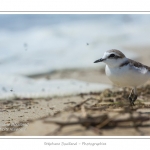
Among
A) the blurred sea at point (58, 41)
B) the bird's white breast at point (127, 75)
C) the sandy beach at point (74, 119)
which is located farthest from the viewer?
the blurred sea at point (58, 41)

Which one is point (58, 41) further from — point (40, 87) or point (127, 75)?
point (127, 75)

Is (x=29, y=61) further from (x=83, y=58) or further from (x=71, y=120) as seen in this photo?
(x=71, y=120)

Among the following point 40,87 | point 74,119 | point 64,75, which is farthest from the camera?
point 64,75

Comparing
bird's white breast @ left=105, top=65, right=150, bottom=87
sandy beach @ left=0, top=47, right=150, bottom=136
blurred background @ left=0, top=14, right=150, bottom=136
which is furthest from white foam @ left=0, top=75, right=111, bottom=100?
bird's white breast @ left=105, top=65, right=150, bottom=87

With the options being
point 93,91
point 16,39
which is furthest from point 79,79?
point 16,39

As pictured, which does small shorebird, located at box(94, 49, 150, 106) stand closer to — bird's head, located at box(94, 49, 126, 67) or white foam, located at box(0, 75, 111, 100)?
bird's head, located at box(94, 49, 126, 67)

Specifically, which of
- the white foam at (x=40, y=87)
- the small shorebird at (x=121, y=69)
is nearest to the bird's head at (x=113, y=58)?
the small shorebird at (x=121, y=69)

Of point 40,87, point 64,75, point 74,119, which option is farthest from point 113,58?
point 64,75

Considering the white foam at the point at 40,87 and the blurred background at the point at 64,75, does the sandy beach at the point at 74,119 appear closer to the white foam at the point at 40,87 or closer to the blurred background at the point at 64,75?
the blurred background at the point at 64,75

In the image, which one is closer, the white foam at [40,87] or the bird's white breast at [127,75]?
the bird's white breast at [127,75]
